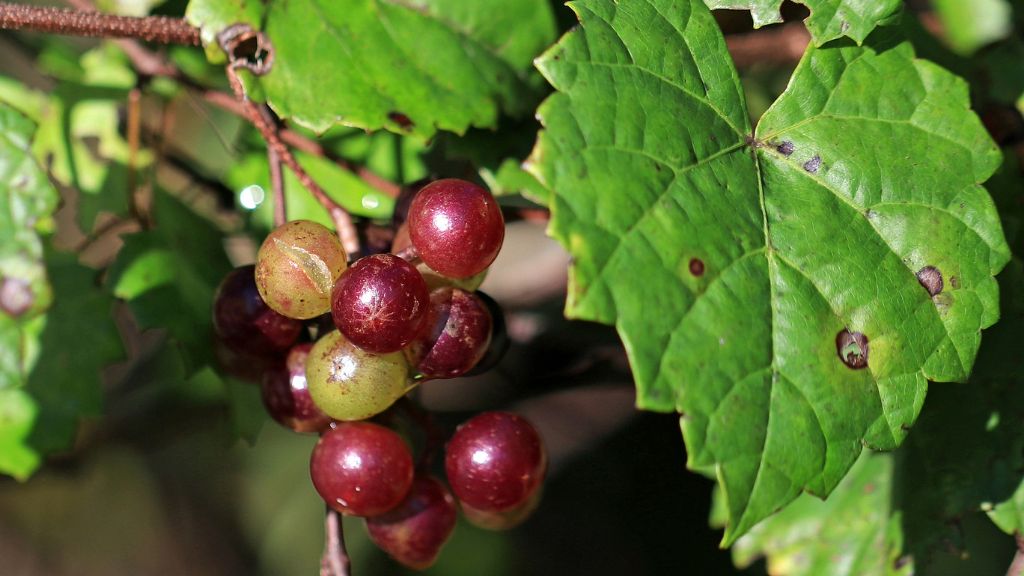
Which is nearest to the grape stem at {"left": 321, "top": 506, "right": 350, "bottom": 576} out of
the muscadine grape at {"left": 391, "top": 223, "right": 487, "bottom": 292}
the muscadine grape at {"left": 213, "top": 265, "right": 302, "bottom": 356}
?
the muscadine grape at {"left": 213, "top": 265, "right": 302, "bottom": 356}

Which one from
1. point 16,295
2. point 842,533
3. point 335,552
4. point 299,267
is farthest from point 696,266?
point 16,295

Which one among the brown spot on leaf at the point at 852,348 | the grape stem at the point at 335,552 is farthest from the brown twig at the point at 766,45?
the grape stem at the point at 335,552

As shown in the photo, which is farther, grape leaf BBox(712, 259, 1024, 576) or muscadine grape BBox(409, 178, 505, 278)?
grape leaf BBox(712, 259, 1024, 576)

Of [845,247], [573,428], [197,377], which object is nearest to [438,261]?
[845,247]

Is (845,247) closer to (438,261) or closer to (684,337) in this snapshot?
(684,337)

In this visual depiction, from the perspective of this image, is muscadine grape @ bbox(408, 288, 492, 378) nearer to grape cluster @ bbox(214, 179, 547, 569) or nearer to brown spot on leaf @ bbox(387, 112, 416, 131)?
grape cluster @ bbox(214, 179, 547, 569)

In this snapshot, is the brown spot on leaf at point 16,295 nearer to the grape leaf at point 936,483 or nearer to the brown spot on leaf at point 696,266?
the brown spot on leaf at point 696,266

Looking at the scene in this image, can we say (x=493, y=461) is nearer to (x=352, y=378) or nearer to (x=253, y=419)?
(x=352, y=378)
